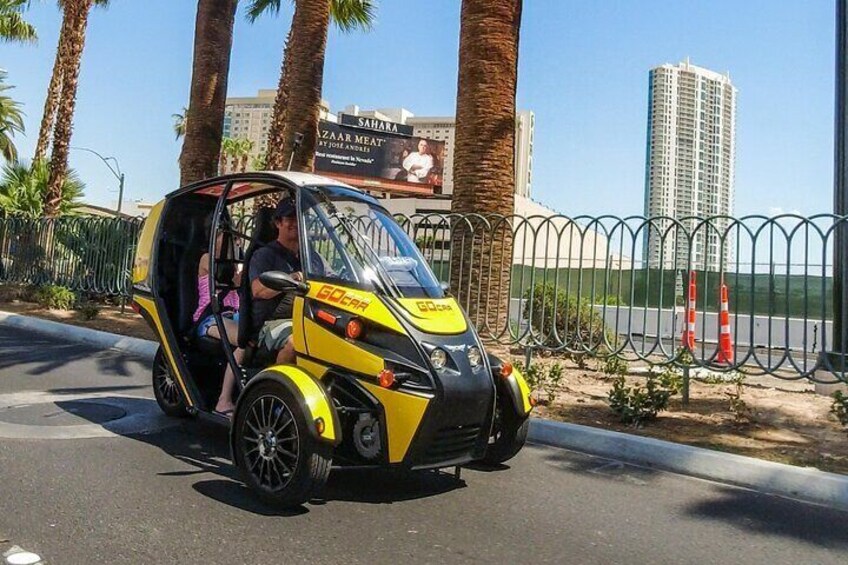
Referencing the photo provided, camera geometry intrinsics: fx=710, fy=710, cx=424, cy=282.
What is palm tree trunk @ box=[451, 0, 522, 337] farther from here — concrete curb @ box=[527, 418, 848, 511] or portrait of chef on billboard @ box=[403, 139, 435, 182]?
portrait of chef on billboard @ box=[403, 139, 435, 182]

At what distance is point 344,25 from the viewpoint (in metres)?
19.8

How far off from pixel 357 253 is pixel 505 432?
1.53 meters

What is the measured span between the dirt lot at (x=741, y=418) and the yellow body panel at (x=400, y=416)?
287 cm

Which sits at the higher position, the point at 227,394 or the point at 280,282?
the point at 280,282

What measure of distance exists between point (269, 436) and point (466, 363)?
45.8 inches

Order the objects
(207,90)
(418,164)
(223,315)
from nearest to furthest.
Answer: (223,315) → (207,90) → (418,164)

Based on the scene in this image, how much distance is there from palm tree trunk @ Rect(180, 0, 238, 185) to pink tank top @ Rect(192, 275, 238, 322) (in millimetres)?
9357

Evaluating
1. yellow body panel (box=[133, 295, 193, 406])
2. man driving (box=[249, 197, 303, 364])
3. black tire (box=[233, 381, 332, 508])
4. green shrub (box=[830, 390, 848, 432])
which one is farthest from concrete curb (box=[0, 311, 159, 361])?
green shrub (box=[830, 390, 848, 432])

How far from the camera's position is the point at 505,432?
181 inches

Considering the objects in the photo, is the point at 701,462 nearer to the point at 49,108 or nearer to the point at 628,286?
the point at 628,286

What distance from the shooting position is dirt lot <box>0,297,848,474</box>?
17.8ft

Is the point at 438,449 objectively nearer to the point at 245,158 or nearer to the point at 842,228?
the point at 842,228

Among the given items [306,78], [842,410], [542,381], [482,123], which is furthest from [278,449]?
[306,78]

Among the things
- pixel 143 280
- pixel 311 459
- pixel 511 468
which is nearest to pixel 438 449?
pixel 311 459
